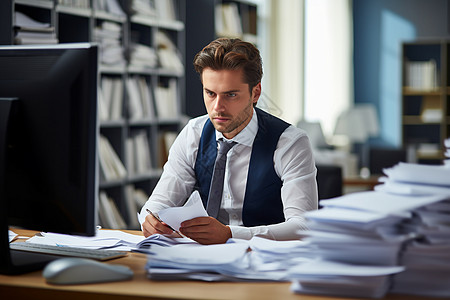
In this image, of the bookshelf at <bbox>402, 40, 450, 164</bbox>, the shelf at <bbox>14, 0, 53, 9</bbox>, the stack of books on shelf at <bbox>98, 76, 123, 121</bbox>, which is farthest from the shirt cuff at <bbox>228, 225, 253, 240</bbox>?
the bookshelf at <bbox>402, 40, 450, 164</bbox>

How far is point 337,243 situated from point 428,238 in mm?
168

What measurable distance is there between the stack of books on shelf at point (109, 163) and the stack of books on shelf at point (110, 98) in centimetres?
16

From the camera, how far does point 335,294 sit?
1.07m

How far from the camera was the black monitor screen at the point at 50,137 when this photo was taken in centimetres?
121

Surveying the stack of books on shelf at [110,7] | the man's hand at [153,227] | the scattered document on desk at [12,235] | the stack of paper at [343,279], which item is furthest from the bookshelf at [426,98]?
the stack of paper at [343,279]

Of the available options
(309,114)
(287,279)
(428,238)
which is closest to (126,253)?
(287,279)

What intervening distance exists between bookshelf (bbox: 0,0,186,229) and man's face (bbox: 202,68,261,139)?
151 centimetres

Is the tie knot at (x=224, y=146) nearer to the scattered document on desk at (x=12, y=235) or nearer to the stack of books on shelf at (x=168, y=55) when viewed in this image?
the scattered document on desk at (x=12, y=235)

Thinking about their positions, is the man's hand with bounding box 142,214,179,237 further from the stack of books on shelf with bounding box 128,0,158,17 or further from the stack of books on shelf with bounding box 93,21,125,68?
the stack of books on shelf with bounding box 128,0,158,17

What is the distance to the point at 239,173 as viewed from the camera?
206cm

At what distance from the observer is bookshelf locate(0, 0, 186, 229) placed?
3.63 metres

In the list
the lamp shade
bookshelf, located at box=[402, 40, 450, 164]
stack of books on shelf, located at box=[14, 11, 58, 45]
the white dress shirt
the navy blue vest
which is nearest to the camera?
the white dress shirt

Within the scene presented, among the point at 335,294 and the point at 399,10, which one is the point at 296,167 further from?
the point at 399,10

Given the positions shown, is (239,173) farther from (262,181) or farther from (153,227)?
Answer: (153,227)
